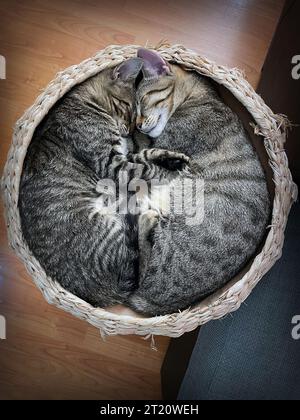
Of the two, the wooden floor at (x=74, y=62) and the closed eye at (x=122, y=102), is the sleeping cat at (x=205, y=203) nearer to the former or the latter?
the closed eye at (x=122, y=102)

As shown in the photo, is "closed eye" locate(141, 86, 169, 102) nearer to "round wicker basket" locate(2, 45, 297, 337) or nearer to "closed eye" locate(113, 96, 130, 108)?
"closed eye" locate(113, 96, 130, 108)

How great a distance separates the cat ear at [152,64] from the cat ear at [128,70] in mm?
21

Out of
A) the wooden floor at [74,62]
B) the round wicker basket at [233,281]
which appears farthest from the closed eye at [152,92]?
the wooden floor at [74,62]

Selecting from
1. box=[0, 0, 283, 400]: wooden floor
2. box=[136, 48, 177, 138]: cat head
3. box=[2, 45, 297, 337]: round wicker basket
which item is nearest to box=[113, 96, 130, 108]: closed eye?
box=[136, 48, 177, 138]: cat head

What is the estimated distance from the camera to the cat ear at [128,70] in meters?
1.54

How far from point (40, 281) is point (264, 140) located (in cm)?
92

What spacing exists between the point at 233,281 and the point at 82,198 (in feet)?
1.99

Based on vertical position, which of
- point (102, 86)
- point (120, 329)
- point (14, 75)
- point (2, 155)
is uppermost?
point (102, 86)

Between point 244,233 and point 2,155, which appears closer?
point 244,233

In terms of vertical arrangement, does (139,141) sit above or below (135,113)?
below

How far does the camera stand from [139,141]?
1.72 metres
